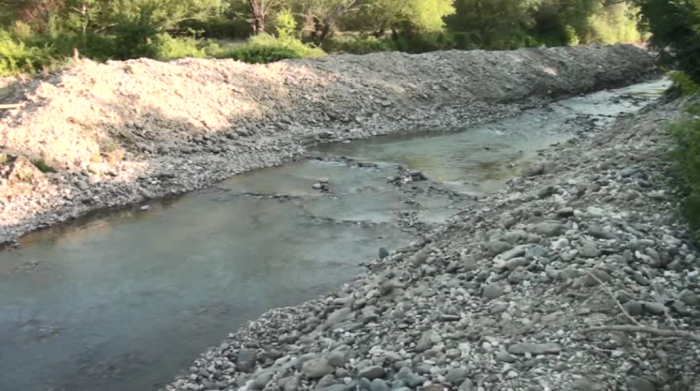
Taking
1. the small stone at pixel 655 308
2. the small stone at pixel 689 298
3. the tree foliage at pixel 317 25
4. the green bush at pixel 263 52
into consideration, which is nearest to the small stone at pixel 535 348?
the small stone at pixel 655 308

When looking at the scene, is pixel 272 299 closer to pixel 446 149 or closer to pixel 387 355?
pixel 387 355

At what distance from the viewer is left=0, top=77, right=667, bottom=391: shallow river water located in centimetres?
936

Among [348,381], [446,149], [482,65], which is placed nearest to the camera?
[348,381]

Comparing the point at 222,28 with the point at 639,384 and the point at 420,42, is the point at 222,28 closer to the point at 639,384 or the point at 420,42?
the point at 420,42

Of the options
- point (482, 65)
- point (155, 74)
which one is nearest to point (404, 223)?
point (155, 74)

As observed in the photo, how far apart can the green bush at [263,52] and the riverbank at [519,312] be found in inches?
800

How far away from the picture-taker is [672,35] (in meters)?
20.8

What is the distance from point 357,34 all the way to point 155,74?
777 inches

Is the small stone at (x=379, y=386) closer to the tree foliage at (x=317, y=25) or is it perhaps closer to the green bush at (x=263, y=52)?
the tree foliage at (x=317, y=25)

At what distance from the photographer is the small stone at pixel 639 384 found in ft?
18.7

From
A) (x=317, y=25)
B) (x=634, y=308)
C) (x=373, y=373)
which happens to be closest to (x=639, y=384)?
(x=634, y=308)

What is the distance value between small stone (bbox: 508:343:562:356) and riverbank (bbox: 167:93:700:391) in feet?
0.04

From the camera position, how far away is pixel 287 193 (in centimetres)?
1703

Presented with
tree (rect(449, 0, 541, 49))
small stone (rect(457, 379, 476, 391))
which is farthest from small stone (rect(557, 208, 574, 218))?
tree (rect(449, 0, 541, 49))
